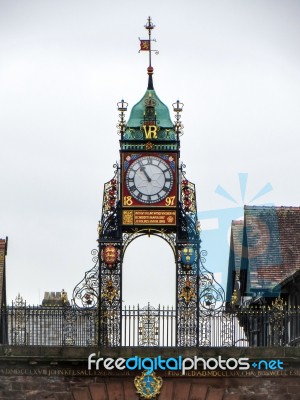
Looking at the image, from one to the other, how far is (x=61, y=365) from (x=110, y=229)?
447 cm

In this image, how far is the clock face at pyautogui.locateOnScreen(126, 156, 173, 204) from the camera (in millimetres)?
51406

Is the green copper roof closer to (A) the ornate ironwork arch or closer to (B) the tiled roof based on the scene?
(A) the ornate ironwork arch

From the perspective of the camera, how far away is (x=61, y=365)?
162 ft

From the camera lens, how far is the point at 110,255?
51156mm

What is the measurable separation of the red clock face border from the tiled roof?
24.3 feet

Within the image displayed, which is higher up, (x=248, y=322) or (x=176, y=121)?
(x=176, y=121)

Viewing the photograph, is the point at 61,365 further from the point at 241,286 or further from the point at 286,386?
the point at 241,286

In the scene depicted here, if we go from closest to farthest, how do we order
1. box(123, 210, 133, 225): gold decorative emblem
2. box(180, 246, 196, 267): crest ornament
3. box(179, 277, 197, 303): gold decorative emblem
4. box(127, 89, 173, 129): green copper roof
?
box(179, 277, 197, 303): gold decorative emblem
box(180, 246, 196, 267): crest ornament
box(123, 210, 133, 225): gold decorative emblem
box(127, 89, 173, 129): green copper roof

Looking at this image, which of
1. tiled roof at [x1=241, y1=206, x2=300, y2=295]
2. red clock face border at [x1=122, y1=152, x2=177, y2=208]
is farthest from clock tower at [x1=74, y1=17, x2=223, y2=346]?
tiled roof at [x1=241, y1=206, x2=300, y2=295]

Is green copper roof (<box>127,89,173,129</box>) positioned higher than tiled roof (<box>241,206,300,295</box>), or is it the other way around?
green copper roof (<box>127,89,173,129</box>)

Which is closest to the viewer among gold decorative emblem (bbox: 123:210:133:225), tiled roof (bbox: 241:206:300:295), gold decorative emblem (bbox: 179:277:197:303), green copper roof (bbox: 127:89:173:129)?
gold decorative emblem (bbox: 179:277:197:303)

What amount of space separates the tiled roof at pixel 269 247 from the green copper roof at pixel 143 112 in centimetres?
783

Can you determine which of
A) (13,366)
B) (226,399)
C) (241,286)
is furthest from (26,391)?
(241,286)
